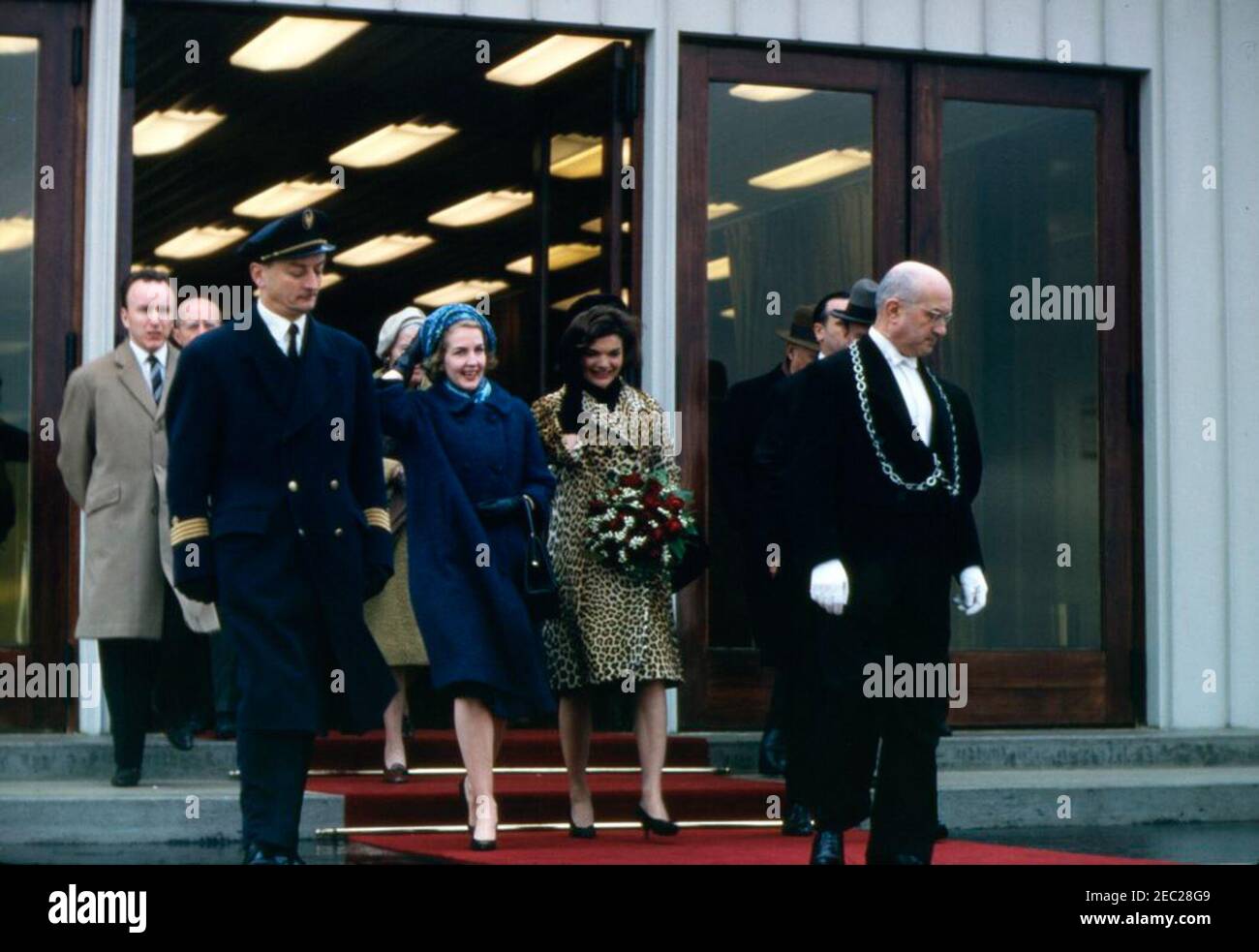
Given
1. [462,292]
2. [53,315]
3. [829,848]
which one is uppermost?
[462,292]

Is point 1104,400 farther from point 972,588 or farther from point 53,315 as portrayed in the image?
point 53,315

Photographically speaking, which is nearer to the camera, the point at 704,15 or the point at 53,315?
the point at 53,315

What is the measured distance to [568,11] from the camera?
1166 centimetres

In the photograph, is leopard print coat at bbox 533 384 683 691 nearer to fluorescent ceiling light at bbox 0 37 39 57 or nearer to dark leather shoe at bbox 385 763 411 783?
dark leather shoe at bbox 385 763 411 783

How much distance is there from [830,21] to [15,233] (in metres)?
4.23

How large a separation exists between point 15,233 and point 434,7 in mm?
2274

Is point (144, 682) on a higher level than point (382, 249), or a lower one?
lower

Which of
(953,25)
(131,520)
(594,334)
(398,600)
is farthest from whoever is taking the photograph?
(953,25)

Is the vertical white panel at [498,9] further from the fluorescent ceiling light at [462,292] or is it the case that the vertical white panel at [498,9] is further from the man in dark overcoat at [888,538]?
the fluorescent ceiling light at [462,292]

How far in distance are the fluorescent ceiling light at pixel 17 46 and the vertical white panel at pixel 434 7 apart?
1.72m

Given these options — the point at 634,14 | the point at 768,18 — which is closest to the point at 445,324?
the point at 634,14

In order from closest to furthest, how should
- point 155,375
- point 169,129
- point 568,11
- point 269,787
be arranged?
point 269,787, point 155,375, point 568,11, point 169,129

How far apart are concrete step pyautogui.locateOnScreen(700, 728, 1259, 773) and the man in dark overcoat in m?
Result: 3.45

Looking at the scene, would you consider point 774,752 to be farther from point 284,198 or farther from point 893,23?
point 284,198
